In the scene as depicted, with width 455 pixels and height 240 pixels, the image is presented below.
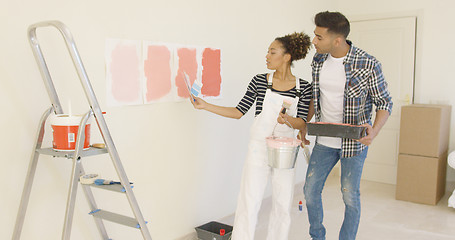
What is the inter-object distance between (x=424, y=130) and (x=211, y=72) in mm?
2294

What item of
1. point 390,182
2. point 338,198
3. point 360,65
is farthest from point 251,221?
point 390,182

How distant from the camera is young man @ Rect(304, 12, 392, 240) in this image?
2379 millimetres

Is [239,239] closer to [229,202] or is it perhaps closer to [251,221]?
[251,221]

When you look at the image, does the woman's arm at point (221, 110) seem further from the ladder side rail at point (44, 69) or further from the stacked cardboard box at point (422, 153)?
the stacked cardboard box at point (422, 153)

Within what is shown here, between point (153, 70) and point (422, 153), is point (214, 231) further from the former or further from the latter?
point (422, 153)

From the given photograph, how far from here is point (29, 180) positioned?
196 centimetres

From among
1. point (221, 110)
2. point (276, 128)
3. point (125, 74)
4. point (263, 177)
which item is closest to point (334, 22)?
point (276, 128)

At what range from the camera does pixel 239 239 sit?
2629 millimetres

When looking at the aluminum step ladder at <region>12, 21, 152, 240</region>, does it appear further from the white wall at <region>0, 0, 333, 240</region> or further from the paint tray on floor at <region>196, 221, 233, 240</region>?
the paint tray on floor at <region>196, 221, 233, 240</region>

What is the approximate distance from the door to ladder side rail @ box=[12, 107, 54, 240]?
3907 millimetres

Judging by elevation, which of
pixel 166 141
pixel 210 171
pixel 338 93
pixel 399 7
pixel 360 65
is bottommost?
pixel 210 171

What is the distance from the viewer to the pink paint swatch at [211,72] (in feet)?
10.0

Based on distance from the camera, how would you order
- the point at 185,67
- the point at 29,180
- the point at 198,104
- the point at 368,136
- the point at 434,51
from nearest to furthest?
the point at 29,180
the point at 368,136
the point at 198,104
the point at 185,67
the point at 434,51

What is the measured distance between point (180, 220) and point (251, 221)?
0.62 metres
